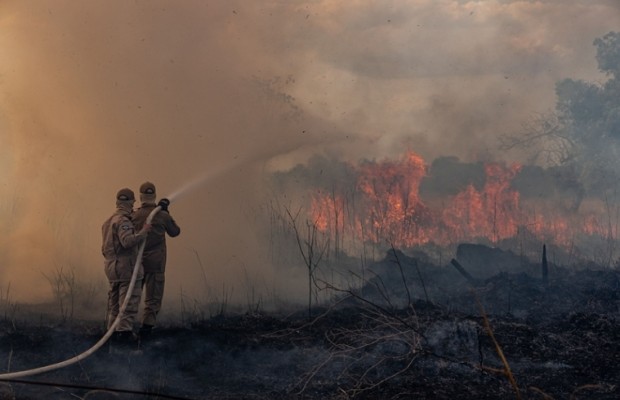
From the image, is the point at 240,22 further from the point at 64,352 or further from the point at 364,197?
the point at 64,352

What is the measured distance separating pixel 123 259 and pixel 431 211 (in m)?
7.93

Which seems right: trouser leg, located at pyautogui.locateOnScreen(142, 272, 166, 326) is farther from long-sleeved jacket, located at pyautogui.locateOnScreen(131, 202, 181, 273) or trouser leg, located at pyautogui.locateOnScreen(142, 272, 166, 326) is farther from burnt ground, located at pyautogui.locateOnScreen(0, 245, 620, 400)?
burnt ground, located at pyautogui.locateOnScreen(0, 245, 620, 400)

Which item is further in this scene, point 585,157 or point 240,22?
point 585,157

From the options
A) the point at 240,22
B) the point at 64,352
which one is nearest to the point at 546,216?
the point at 240,22

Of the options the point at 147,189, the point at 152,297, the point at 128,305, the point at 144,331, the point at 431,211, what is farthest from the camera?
the point at 431,211

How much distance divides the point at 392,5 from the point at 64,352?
9.96m

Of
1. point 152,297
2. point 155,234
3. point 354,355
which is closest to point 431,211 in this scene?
point 354,355

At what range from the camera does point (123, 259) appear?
28.9 feet

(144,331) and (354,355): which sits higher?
(144,331)

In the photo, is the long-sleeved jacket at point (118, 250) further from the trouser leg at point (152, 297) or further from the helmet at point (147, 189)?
the helmet at point (147, 189)

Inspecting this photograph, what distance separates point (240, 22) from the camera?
47.0 ft

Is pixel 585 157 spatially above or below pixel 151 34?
below

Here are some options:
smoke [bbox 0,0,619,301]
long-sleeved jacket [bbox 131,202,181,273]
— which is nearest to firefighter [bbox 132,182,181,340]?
long-sleeved jacket [bbox 131,202,181,273]

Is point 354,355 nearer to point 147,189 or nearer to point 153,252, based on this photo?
point 153,252
